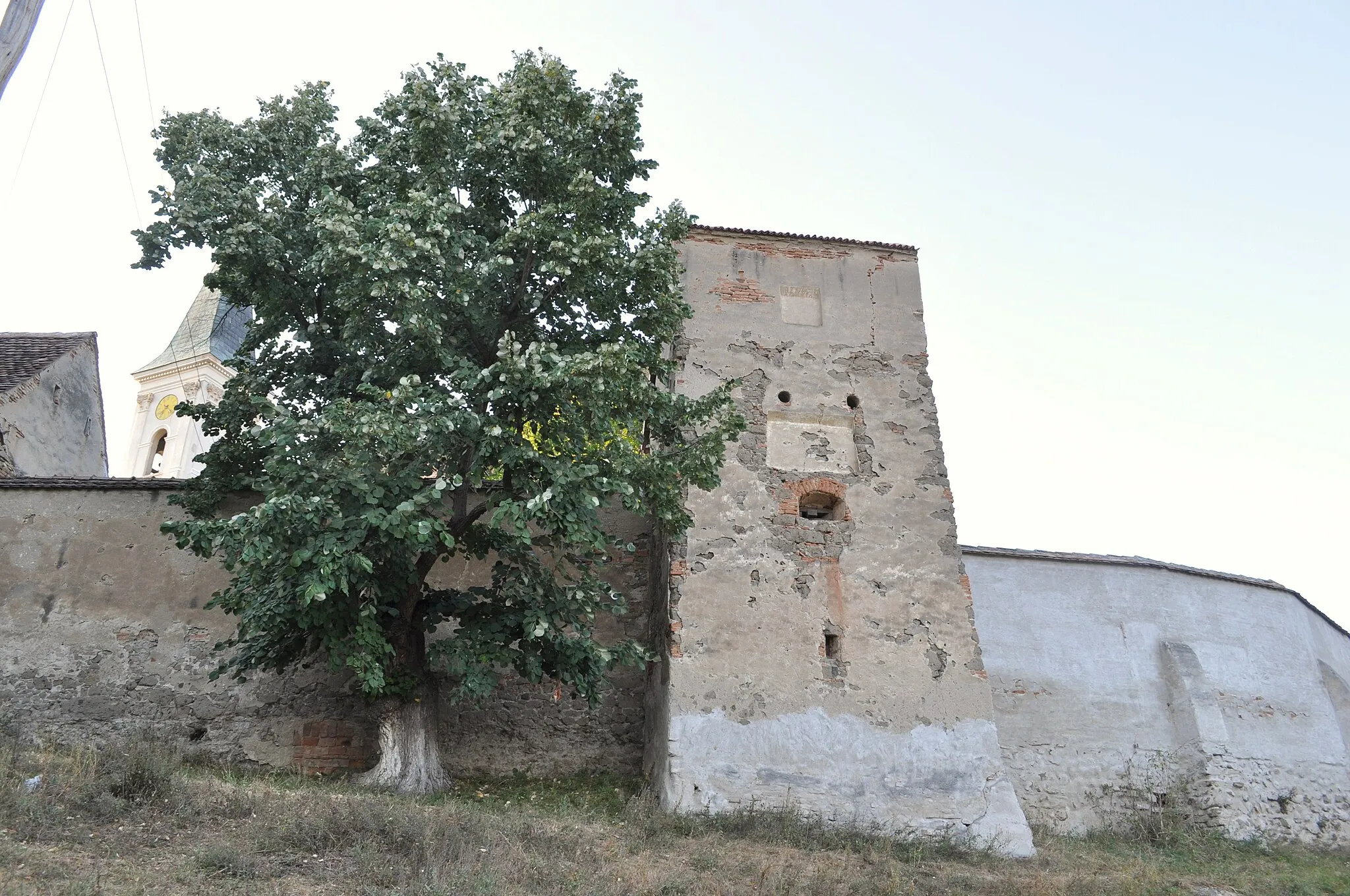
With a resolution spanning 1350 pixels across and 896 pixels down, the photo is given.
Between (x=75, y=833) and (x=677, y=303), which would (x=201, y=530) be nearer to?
(x=75, y=833)

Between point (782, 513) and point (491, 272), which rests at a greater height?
point (491, 272)

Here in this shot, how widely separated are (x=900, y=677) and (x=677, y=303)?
4.67 meters

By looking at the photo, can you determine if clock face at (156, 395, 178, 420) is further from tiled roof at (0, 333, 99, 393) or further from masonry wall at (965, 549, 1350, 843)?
masonry wall at (965, 549, 1350, 843)

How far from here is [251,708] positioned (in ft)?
37.3

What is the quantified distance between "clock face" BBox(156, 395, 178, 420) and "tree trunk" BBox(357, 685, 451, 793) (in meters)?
28.3

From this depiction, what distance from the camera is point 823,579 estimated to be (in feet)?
36.2

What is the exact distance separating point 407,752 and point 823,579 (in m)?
4.69

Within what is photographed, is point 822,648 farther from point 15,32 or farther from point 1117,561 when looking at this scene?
point 15,32

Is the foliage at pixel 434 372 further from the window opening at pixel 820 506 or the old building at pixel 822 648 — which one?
the window opening at pixel 820 506

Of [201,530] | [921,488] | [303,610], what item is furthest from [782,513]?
[201,530]

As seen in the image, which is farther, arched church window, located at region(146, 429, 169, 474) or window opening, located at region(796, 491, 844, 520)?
arched church window, located at region(146, 429, 169, 474)

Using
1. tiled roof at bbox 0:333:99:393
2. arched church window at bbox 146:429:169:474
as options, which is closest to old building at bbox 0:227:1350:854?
tiled roof at bbox 0:333:99:393

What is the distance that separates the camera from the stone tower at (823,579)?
10133mm

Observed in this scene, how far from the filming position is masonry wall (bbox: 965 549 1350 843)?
41.8 feet
